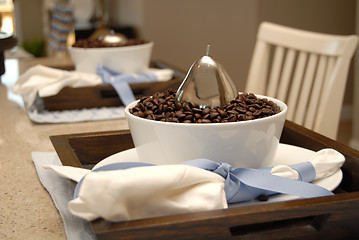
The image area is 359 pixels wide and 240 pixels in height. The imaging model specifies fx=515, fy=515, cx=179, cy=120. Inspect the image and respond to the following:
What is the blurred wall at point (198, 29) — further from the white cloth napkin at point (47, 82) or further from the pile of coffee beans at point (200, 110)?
the pile of coffee beans at point (200, 110)

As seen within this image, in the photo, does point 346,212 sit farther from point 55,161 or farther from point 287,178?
point 55,161

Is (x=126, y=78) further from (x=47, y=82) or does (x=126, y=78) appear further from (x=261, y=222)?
(x=261, y=222)

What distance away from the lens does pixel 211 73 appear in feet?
2.19

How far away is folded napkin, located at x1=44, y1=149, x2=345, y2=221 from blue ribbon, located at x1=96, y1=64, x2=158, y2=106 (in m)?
0.58

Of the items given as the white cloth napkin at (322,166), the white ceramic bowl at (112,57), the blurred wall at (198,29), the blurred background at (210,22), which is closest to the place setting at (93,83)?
the white ceramic bowl at (112,57)

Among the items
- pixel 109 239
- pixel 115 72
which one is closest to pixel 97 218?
pixel 109 239

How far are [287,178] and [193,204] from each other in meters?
0.13

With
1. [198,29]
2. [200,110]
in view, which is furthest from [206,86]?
[198,29]

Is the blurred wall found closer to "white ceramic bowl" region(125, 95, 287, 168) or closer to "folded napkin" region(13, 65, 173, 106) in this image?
"folded napkin" region(13, 65, 173, 106)

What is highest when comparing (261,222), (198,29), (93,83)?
(261,222)

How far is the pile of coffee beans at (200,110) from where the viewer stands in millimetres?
619

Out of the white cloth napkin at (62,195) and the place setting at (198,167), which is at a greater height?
the place setting at (198,167)

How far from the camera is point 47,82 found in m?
1.19

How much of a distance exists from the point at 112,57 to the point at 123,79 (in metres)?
0.07
